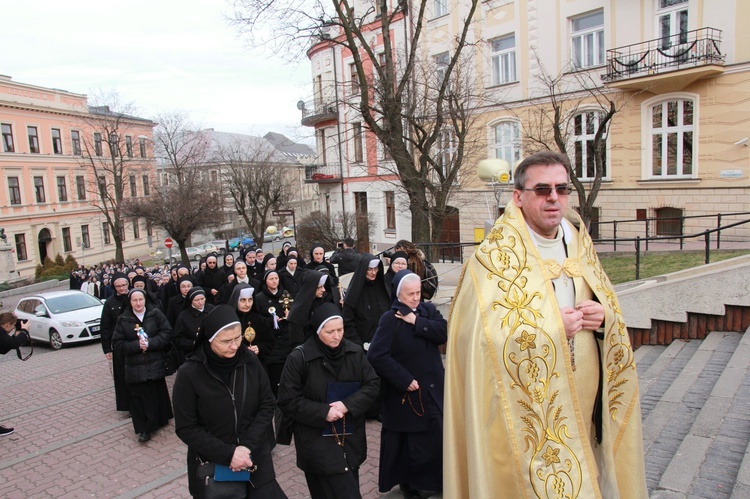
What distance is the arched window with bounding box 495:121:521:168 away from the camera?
2455cm

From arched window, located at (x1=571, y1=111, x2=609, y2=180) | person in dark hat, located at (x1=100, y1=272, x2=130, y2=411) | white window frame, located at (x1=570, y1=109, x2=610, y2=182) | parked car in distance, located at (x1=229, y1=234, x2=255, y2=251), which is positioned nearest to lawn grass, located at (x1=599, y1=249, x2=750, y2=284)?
person in dark hat, located at (x1=100, y1=272, x2=130, y2=411)

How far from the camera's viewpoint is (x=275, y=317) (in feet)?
25.4

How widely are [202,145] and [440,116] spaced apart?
121 feet

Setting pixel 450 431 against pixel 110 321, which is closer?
pixel 450 431

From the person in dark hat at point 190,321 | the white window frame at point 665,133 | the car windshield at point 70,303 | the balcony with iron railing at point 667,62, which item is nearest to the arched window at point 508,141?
the balcony with iron railing at point 667,62

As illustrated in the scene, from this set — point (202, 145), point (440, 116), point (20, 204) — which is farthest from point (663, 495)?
point (20, 204)

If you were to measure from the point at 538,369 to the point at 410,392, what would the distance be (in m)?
2.22

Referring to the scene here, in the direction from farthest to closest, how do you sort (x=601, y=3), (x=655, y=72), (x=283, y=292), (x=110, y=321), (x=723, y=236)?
1. (x=601, y=3)
2. (x=655, y=72)
3. (x=723, y=236)
4. (x=110, y=321)
5. (x=283, y=292)

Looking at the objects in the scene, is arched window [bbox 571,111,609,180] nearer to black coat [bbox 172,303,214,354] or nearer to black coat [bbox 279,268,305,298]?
black coat [bbox 279,268,305,298]

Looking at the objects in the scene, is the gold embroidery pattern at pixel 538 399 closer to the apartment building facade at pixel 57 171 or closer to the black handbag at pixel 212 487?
the black handbag at pixel 212 487

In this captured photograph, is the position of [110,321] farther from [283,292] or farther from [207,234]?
[207,234]

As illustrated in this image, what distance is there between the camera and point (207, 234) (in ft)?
196

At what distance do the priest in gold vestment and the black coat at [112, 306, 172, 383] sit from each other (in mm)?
5732

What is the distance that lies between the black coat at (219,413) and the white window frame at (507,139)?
72.3 ft
